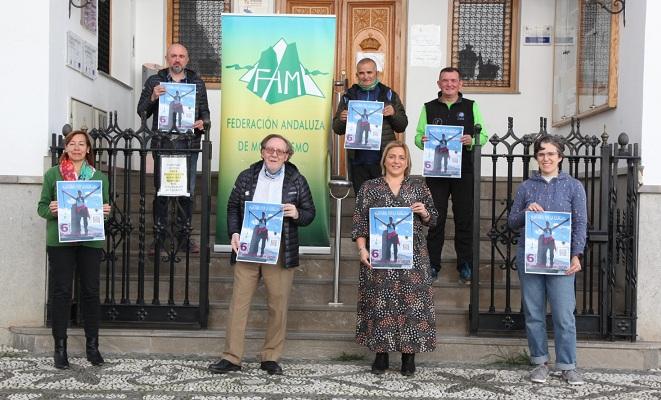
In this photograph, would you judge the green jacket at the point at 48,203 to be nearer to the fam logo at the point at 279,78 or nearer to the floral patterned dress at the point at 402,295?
the fam logo at the point at 279,78

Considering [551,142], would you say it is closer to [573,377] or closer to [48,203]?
[573,377]

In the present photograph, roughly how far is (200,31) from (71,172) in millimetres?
4239

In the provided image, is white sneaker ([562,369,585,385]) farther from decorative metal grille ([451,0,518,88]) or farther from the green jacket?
decorative metal grille ([451,0,518,88])

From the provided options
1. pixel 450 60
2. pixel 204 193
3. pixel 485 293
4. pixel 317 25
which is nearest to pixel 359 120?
pixel 317 25

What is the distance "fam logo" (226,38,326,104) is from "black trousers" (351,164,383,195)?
2.35 feet

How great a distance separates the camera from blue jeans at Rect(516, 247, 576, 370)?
5.73 metres

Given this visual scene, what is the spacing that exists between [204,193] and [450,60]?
13.9 feet

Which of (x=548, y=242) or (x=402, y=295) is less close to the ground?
(x=548, y=242)

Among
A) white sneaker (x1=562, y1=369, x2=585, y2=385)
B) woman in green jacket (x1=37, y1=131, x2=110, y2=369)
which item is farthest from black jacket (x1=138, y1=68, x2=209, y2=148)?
white sneaker (x1=562, y1=369, x2=585, y2=385)

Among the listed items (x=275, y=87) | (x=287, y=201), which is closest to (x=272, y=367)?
(x=287, y=201)

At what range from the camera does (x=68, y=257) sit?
594 cm

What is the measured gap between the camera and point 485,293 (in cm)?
707

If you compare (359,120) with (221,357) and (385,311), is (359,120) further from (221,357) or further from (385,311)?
(221,357)

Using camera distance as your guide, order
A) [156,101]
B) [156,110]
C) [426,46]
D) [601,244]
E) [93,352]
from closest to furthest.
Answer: [93,352] < [601,244] < [156,101] < [156,110] < [426,46]
